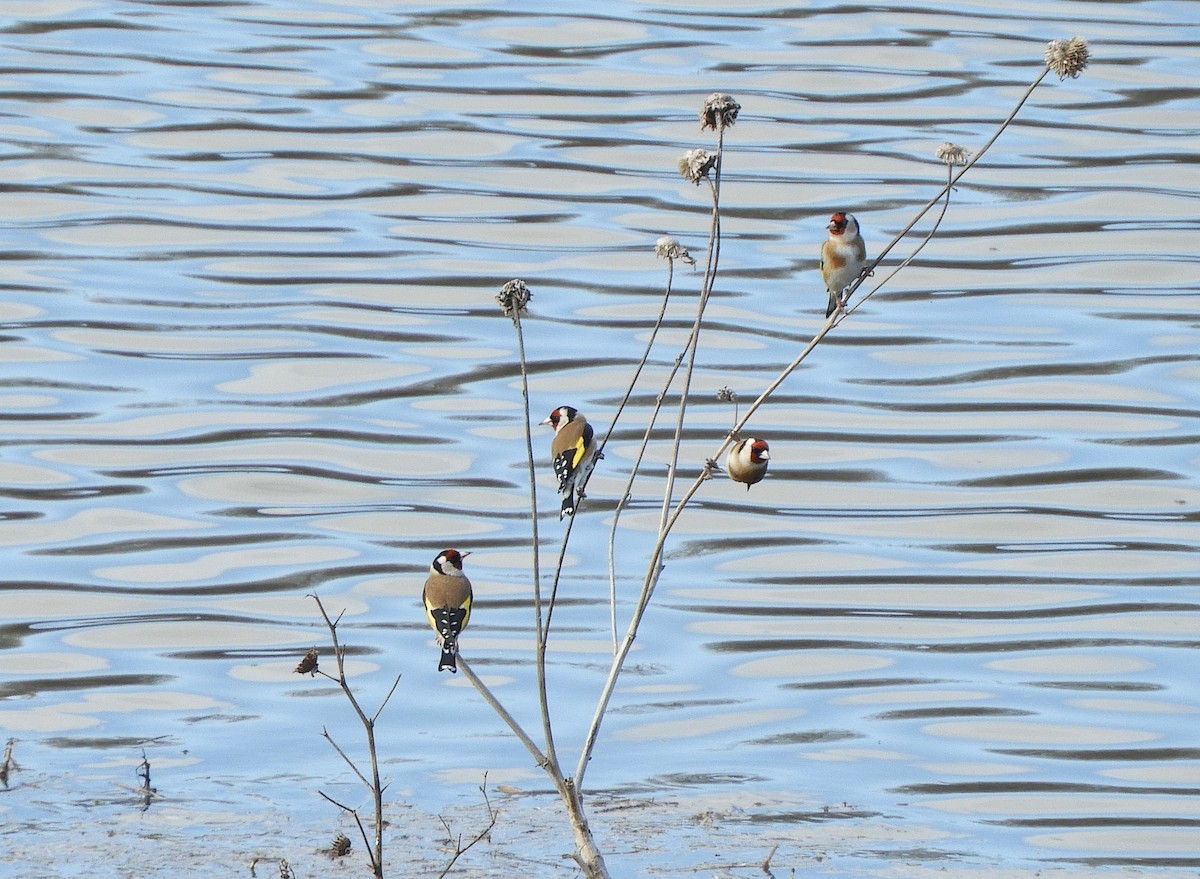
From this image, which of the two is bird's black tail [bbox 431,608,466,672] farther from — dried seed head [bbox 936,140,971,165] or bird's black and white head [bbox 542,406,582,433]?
dried seed head [bbox 936,140,971,165]

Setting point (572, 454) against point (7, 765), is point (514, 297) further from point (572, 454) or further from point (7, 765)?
point (7, 765)

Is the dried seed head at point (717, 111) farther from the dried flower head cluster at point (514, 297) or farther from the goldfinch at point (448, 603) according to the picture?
the goldfinch at point (448, 603)

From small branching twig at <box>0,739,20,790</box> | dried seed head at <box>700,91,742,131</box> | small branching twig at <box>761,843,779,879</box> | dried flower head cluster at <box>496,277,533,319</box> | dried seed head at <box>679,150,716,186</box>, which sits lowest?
small branching twig at <box>761,843,779,879</box>

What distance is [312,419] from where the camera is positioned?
1252 cm

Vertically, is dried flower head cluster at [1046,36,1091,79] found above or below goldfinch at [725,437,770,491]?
above

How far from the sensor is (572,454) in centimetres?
628

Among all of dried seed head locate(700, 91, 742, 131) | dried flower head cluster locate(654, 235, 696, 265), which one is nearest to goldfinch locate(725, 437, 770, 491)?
dried flower head cluster locate(654, 235, 696, 265)

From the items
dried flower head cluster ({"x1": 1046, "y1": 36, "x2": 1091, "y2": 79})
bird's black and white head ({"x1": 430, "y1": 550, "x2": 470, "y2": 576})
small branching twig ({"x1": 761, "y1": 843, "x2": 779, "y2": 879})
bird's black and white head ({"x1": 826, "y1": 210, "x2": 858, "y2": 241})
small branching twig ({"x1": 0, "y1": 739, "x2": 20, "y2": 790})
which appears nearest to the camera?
dried flower head cluster ({"x1": 1046, "y1": 36, "x2": 1091, "y2": 79})

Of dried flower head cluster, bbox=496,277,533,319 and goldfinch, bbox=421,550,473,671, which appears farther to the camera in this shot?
goldfinch, bbox=421,550,473,671

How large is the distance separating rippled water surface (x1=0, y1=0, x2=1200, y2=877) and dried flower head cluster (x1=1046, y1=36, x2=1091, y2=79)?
2868mm

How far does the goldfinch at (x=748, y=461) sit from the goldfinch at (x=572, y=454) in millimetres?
591

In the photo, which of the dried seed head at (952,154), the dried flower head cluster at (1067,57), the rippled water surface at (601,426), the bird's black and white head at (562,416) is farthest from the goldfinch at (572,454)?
the dried flower head cluster at (1067,57)

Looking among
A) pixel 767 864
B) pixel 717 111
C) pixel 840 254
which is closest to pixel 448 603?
pixel 717 111

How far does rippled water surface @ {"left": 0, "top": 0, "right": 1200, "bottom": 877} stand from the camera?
7992 millimetres
